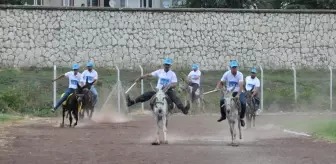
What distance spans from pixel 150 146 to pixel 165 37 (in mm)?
18068

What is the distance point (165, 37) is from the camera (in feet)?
114

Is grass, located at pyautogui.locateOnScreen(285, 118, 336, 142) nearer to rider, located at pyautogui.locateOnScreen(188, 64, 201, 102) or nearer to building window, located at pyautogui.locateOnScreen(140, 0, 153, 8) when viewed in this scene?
rider, located at pyautogui.locateOnScreen(188, 64, 201, 102)

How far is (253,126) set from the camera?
24.2 metres

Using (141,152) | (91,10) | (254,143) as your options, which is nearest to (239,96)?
(254,143)

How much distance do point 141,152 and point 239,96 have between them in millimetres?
4579

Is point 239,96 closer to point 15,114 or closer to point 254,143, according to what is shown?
point 254,143

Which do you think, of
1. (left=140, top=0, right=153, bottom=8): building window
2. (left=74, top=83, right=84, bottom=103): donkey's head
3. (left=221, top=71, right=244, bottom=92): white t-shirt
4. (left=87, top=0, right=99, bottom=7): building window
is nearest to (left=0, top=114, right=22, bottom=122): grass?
(left=74, top=83, right=84, bottom=103): donkey's head

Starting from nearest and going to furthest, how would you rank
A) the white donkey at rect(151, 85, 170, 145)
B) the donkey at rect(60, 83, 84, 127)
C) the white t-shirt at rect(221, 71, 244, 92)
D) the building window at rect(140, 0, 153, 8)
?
the white donkey at rect(151, 85, 170, 145) → the white t-shirt at rect(221, 71, 244, 92) → the donkey at rect(60, 83, 84, 127) → the building window at rect(140, 0, 153, 8)

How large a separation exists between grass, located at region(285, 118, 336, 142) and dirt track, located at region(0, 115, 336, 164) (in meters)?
0.57

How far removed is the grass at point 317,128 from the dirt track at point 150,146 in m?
0.57

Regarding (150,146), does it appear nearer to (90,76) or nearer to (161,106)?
(161,106)

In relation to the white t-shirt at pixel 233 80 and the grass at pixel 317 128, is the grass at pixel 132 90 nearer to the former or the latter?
the grass at pixel 317 128

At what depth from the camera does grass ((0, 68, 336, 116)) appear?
94.6ft

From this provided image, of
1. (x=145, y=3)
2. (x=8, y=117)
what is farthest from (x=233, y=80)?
(x=145, y=3)
